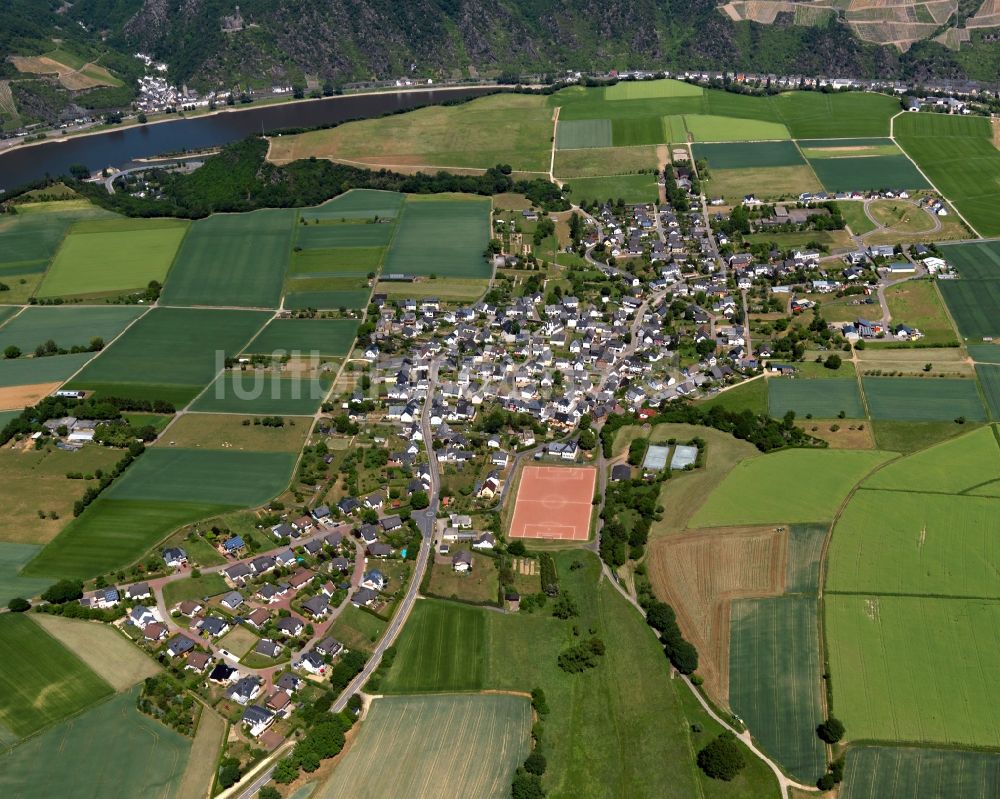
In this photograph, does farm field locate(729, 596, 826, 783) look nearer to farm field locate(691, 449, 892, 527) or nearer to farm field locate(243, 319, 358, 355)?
farm field locate(691, 449, 892, 527)

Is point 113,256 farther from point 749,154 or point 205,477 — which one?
point 749,154

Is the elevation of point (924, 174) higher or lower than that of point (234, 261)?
lower

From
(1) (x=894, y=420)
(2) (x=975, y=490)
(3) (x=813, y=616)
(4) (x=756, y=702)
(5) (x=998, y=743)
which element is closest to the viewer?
(5) (x=998, y=743)

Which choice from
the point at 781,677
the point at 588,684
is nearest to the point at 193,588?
the point at 588,684

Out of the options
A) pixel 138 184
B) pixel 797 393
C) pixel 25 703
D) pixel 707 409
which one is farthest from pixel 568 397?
pixel 138 184

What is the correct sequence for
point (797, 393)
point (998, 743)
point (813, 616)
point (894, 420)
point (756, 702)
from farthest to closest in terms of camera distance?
1. point (797, 393)
2. point (894, 420)
3. point (813, 616)
4. point (756, 702)
5. point (998, 743)

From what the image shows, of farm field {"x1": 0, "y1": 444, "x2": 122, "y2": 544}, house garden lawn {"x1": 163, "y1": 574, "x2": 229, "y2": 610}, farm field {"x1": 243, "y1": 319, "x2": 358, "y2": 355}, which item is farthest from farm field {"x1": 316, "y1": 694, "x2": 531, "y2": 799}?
farm field {"x1": 243, "y1": 319, "x2": 358, "y2": 355}

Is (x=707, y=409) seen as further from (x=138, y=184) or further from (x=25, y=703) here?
(x=138, y=184)

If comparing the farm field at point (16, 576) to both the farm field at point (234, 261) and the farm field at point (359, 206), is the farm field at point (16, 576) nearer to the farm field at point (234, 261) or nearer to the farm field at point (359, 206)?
the farm field at point (234, 261)
